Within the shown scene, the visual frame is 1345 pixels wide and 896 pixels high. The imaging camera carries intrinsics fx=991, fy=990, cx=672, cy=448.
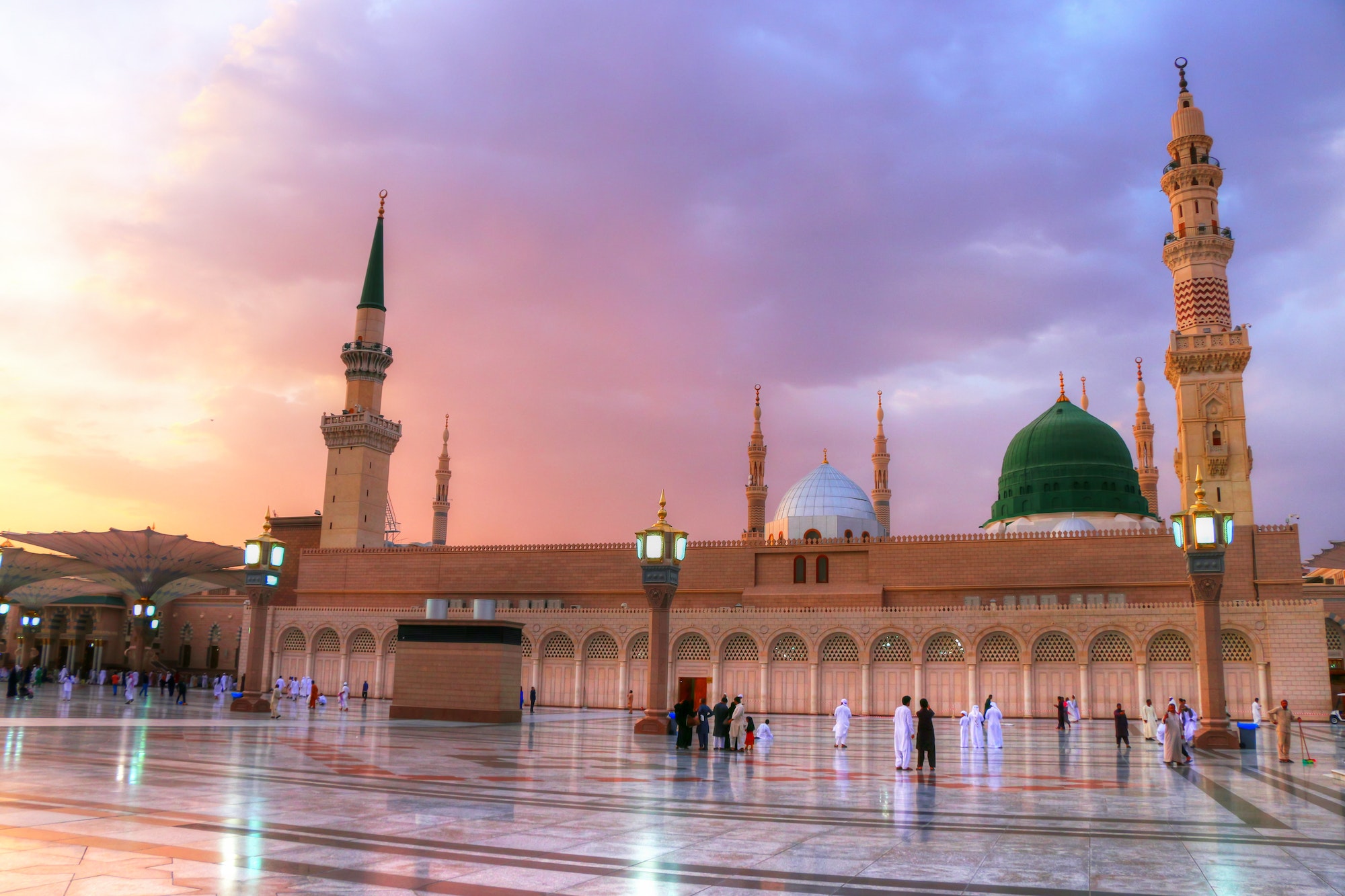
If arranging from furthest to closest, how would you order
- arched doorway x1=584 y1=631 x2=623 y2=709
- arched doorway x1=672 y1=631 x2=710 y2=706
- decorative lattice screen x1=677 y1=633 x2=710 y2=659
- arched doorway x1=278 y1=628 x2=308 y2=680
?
arched doorway x1=278 y1=628 x2=308 y2=680
arched doorway x1=584 y1=631 x2=623 y2=709
decorative lattice screen x1=677 y1=633 x2=710 y2=659
arched doorway x1=672 y1=631 x2=710 y2=706

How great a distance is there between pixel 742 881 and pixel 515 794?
15.9ft

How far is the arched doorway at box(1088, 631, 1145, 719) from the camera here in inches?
1246

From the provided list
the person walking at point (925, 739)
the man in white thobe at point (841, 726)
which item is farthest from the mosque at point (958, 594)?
the person walking at point (925, 739)

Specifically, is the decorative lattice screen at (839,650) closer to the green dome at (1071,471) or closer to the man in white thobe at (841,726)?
the man in white thobe at (841,726)

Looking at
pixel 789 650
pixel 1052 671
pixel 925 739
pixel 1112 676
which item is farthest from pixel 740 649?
pixel 925 739

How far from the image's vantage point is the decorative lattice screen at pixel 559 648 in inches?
1524

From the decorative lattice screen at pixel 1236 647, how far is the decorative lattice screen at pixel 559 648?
Result: 22589 mm

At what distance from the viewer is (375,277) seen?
177ft

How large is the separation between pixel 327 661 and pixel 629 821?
37487mm

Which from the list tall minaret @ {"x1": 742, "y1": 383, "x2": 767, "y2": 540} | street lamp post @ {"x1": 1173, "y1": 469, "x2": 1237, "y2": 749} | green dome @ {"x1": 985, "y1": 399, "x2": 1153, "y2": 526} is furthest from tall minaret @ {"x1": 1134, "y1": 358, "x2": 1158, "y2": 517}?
street lamp post @ {"x1": 1173, "y1": 469, "x2": 1237, "y2": 749}

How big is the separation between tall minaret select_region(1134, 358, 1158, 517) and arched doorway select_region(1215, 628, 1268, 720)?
2210 centimetres

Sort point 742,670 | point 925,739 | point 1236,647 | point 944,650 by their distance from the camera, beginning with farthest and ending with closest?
point 742,670, point 944,650, point 1236,647, point 925,739

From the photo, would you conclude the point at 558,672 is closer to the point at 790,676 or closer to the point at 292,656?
the point at 790,676

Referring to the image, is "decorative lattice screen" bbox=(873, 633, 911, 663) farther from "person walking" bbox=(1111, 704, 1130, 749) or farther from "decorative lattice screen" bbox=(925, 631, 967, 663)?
"person walking" bbox=(1111, 704, 1130, 749)
